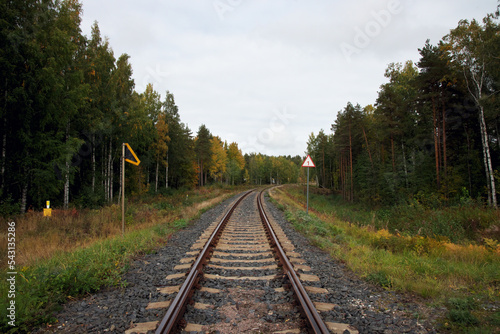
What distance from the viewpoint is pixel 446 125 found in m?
18.2

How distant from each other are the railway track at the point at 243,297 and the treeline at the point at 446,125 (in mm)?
13488

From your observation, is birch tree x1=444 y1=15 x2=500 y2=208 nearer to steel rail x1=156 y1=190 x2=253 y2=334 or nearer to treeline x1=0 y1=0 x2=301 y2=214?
steel rail x1=156 y1=190 x2=253 y2=334

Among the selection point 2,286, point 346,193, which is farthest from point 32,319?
point 346,193

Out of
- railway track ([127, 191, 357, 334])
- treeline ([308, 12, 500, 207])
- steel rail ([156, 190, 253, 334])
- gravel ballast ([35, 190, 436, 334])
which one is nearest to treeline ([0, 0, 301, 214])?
gravel ballast ([35, 190, 436, 334])

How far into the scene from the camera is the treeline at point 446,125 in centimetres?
1444

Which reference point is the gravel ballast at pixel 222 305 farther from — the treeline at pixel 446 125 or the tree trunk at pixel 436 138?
the tree trunk at pixel 436 138

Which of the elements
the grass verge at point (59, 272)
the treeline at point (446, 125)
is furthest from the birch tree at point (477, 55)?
the grass verge at point (59, 272)

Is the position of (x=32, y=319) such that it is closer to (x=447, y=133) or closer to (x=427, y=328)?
(x=427, y=328)

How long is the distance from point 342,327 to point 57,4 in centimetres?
1750

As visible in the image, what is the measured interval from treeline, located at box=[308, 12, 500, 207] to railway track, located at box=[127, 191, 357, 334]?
13488 mm

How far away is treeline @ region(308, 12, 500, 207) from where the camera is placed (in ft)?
47.4

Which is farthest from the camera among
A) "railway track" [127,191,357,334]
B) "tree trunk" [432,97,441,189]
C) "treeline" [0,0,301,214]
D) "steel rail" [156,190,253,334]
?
"tree trunk" [432,97,441,189]

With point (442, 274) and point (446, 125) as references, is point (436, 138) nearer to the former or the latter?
point (446, 125)

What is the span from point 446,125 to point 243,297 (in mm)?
21680
